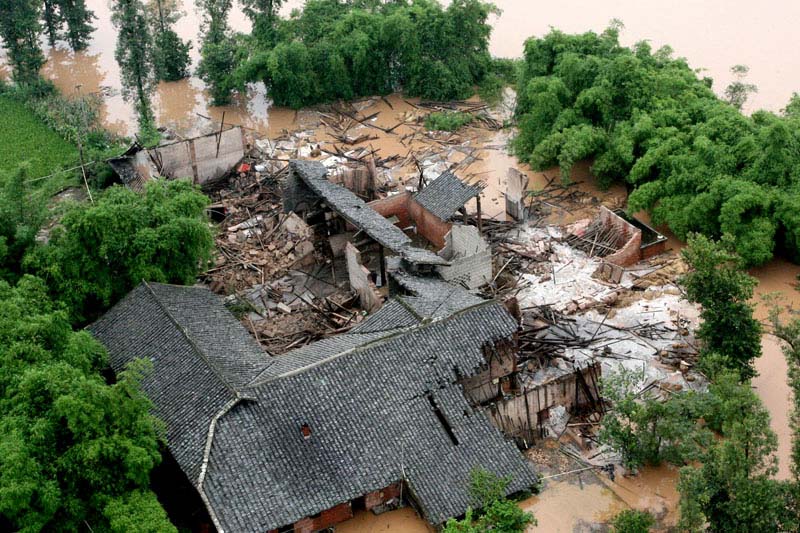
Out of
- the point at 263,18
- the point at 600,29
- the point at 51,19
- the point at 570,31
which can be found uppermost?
the point at 263,18

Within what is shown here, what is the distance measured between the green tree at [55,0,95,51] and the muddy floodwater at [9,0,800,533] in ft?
1.76

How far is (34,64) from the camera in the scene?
37000 mm

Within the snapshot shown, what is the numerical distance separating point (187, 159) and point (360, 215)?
810cm

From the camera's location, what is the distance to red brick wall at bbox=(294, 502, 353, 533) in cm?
1747

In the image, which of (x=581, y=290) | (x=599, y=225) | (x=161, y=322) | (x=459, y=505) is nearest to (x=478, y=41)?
(x=599, y=225)

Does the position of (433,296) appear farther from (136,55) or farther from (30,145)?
(30,145)

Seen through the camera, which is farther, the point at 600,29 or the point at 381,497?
the point at 600,29

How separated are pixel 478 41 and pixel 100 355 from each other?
21.9 meters

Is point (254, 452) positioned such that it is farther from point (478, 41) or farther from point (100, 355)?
point (478, 41)

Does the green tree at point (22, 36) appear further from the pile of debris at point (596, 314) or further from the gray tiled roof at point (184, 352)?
the pile of debris at point (596, 314)

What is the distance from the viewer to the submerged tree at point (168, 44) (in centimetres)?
3669

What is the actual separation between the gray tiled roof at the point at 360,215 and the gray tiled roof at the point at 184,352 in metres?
4.24

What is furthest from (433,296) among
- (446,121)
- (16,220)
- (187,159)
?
(446,121)

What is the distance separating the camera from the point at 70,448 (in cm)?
1570
